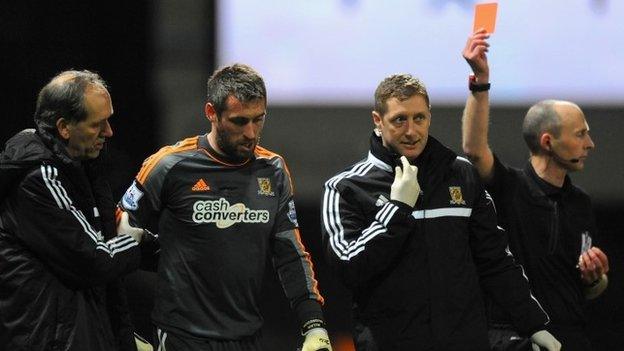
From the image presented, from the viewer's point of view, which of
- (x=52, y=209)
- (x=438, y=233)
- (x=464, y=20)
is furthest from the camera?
(x=464, y=20)

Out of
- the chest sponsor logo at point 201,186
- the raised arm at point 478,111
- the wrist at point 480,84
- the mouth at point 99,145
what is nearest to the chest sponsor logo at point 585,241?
the raised arm at point 478,111

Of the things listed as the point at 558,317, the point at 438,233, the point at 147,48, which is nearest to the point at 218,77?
the point at 438,233

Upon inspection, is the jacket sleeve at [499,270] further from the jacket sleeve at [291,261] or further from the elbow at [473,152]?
the jacket sleeve at [291,261]

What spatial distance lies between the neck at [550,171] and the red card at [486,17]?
1.95 feet

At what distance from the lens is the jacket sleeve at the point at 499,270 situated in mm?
3795

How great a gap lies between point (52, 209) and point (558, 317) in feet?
5.89

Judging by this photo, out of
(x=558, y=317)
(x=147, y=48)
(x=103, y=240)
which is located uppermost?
(x=147, y=48)

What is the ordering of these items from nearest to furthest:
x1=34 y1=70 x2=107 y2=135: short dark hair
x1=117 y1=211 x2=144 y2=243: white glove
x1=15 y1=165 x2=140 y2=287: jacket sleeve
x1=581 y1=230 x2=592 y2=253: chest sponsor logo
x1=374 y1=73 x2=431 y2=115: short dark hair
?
x1=15 y1=165 x2=140 y2=287: jacket sleeve
x1=34 y1=70 x2=107 y2=135: short dark hair
x1=117 y1=211 x2=144 y2=243: white glove
x1=374 y1=73 x2=431 y2=115: short dark hair
x1=581 y1=230 x2=592 y2=253: chest sponsor logo

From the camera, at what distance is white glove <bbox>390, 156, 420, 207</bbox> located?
3.59m

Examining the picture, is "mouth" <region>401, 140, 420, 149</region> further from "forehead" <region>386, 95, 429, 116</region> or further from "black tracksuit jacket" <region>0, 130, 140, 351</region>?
"black tracksuit jacket" <region>0, 130, 140, 351</region>

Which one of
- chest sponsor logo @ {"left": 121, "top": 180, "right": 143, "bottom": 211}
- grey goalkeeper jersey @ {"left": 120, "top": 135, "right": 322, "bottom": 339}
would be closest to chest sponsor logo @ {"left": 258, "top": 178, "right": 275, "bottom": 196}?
grey goalkeeper jersey @ {"left": 120, "top": 135, "right": 322, "bottom": 339}

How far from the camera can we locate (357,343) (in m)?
3.71

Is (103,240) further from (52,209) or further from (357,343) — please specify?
(357,343)

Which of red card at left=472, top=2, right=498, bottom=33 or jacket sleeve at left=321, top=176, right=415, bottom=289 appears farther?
red card at left=472, top=2, right=498, bottom=33
